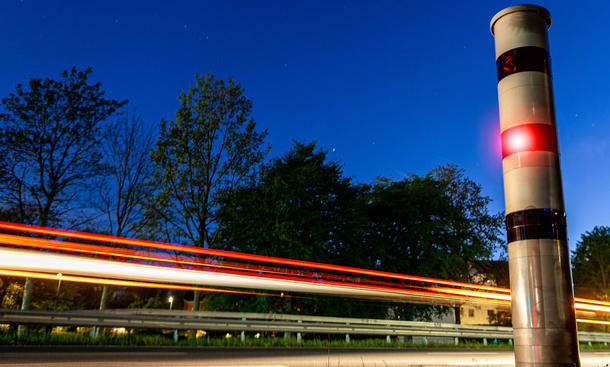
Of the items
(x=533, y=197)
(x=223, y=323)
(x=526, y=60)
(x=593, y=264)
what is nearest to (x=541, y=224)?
(x=533, y=197)

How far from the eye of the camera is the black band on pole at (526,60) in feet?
21.9

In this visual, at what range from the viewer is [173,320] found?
45.4 ft

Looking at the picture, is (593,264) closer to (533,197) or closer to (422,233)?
(422,233)

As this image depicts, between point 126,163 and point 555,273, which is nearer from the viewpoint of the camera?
point 555,273

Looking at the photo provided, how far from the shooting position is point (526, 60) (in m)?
6.71

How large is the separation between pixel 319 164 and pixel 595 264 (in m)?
57.8

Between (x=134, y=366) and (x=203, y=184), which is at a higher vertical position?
(x=203, y=184)

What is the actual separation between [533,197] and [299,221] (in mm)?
19966

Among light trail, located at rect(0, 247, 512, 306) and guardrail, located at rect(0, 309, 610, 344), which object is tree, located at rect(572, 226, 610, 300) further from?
light trail, located at rect(0, 247, 512, 306)

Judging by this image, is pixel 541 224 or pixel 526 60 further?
pixel 526 60

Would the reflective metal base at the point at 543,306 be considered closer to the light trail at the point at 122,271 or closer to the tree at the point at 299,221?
the light trail at the point at 122,271

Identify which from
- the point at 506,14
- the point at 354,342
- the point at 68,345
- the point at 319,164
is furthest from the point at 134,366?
the point at 319,164

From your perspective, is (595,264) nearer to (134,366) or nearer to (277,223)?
(277,223)

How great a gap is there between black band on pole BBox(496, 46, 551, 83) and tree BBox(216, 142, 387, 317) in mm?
18469
